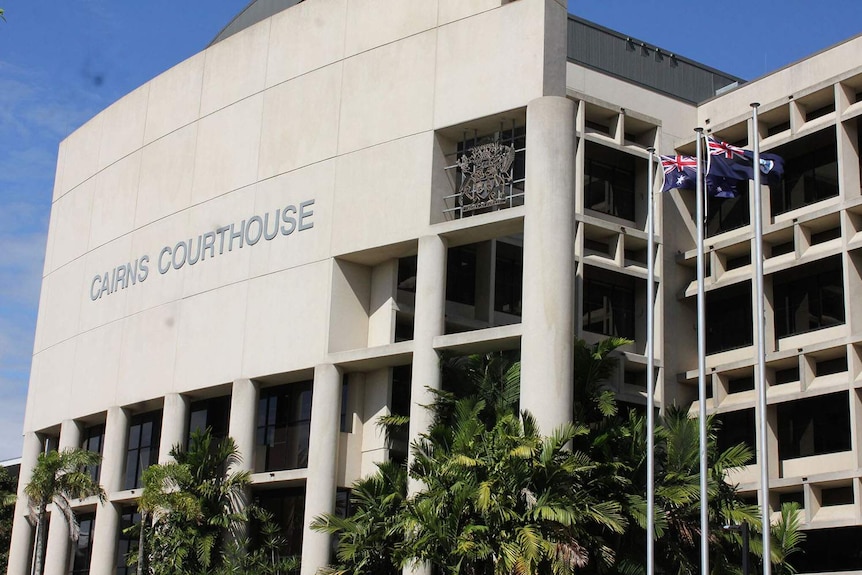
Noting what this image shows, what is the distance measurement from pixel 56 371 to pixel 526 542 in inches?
1109

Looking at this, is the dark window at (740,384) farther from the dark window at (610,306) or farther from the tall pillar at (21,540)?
the tall pillar at (21,540)

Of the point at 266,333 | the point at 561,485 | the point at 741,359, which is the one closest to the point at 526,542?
the point at 561,485

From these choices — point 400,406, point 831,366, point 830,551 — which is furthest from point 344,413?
point 831,366

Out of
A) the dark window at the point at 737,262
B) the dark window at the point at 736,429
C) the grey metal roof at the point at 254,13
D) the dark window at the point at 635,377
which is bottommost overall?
the dark window at the point at 736,429

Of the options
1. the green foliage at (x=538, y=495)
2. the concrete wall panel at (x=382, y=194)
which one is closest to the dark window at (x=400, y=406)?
the green foliage at (x=538, y=495)

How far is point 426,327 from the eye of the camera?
33594 mm

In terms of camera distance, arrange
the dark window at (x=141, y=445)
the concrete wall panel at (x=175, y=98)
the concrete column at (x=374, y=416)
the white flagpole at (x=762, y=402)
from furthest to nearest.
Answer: the dark window at (x=141, y=445)
the concrete wall panel at (x=175, y=98)
the concrete column at (x=374, y=416)
the white flagpole at (x=762, y=402)

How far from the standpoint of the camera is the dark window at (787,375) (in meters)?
41.2

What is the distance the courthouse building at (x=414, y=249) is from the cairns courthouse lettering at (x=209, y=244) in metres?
0.10

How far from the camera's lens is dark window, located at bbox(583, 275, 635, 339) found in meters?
41.9

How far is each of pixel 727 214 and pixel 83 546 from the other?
2658cm

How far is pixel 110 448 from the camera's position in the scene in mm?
43969

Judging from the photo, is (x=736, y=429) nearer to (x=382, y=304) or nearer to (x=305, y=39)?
(x=382, y=304)

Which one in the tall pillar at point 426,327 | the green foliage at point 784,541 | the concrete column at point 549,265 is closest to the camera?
the concrete column at point 549,265
